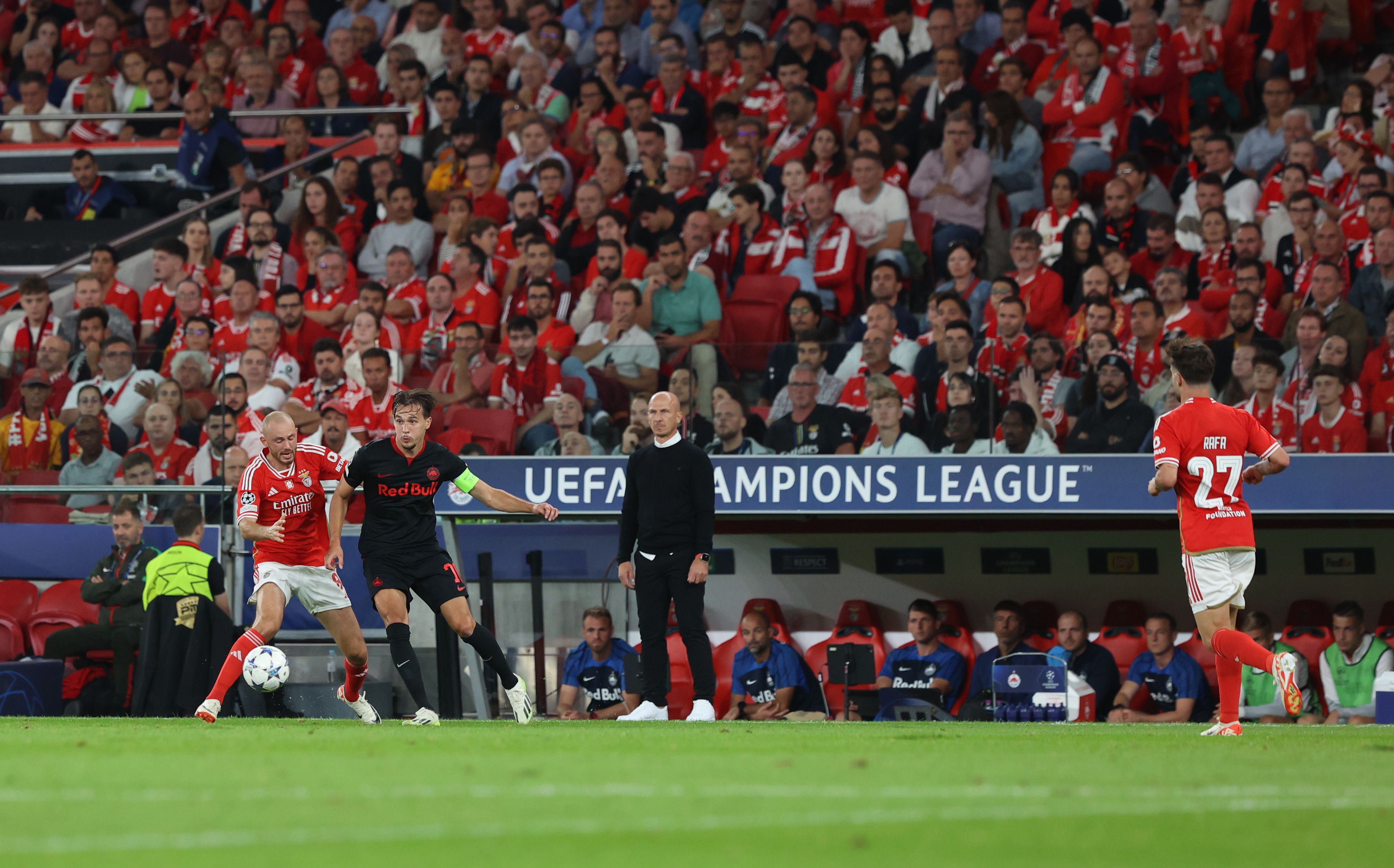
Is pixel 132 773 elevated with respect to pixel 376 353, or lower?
lower

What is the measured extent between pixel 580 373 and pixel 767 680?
2810 mm

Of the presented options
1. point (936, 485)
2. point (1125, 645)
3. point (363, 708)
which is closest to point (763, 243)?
point (936, 485)

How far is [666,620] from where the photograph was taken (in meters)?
10.0

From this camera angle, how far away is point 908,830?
427cm

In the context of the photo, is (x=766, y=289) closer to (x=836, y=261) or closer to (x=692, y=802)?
(x=836, y=261)

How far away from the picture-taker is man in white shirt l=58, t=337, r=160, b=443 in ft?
44.5

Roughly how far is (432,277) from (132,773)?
375 inches

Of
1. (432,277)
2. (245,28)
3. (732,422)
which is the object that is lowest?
(732,422)

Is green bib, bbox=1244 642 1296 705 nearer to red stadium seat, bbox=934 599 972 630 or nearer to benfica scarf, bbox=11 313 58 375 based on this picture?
red stadium seat, bbox=934 599 972 630

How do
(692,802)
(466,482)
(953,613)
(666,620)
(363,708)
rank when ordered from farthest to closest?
(953,613) → (666,620) → (363,708) → (466,482) → (692,802)

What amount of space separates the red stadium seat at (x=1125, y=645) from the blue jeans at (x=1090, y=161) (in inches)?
167

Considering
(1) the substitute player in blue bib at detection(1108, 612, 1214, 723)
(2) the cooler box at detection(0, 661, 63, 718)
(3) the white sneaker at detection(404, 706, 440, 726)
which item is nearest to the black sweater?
(3) the white sneaker at detection(404, 706, 440, 726)

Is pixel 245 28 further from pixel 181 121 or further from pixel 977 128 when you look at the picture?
pixel 977 128

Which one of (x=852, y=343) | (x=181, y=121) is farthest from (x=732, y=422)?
(x=181, y=121)
